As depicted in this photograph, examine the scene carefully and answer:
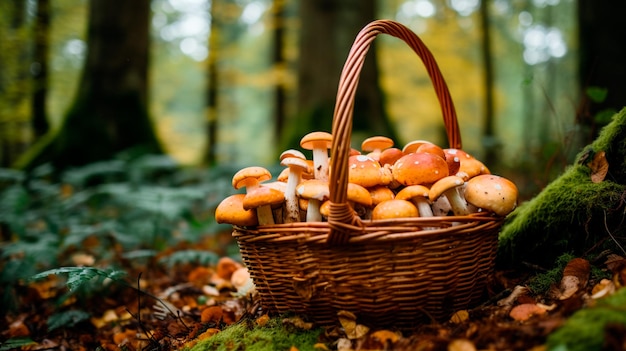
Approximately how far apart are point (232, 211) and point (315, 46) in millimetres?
4731

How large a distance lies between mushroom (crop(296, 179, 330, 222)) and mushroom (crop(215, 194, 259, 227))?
238mm

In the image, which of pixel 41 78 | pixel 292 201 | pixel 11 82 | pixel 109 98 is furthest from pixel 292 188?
pixel 41 78

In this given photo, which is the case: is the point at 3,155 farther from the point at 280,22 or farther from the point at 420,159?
the point at 420,159

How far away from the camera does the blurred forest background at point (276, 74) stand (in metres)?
5.38

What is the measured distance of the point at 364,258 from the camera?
1.57 m

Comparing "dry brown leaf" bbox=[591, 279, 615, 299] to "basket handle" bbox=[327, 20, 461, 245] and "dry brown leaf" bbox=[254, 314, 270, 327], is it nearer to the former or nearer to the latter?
"basket handle" bbox=[327, 20, 461, 245]

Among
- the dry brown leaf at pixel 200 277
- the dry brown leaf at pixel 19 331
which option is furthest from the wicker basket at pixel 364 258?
the dry brown leaf at pixel 19 331

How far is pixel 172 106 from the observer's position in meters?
23.0

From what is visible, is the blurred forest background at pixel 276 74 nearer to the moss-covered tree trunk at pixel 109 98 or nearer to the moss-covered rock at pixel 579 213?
the moss-covered tree trunk at pixel 109 98

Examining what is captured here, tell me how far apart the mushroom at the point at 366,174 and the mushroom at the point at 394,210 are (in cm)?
14

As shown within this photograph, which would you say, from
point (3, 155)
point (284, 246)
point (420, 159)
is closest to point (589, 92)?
point (420, 159)

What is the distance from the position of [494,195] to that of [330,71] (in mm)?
4571

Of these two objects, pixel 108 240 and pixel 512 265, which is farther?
pixel 108 240

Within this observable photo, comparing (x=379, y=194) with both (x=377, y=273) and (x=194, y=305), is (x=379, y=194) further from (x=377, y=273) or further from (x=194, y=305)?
(x=194, y=305)
